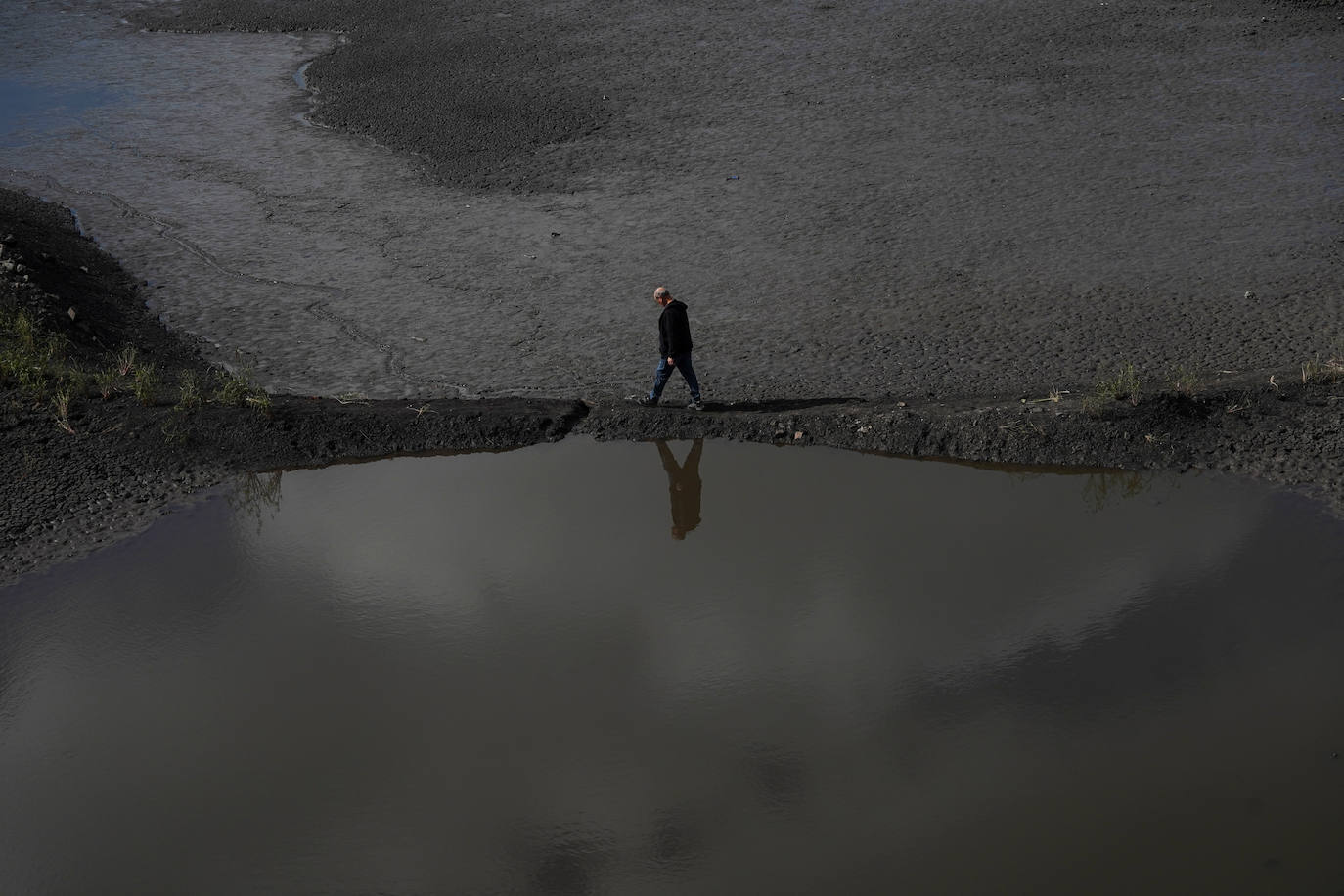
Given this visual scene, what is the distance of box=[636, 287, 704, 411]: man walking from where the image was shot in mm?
9609

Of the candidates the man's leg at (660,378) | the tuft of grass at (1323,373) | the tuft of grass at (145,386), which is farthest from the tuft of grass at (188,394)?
the tuft of grass at (1323,373)

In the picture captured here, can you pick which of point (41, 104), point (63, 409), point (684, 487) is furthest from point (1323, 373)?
point (41, 104)

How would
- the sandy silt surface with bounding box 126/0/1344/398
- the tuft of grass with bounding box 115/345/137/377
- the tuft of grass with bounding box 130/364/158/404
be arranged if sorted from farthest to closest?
1. the sandy silt surface with bounding box 126/0/1344/398
2. the tuft of grass with bounding box 115/345/137/377
3. the tuft of grass with bounding box 130/364/158/404

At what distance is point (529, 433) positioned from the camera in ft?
32.7

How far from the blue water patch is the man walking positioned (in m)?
12.5

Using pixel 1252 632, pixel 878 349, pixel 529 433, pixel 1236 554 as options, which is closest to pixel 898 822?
pixel 1252 632

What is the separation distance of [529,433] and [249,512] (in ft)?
7.48

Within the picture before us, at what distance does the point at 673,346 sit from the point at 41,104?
14132mm

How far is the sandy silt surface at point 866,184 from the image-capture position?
10992mm

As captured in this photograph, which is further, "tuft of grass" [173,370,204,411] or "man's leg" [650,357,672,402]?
"tuft of grass" [173,370,204,411]

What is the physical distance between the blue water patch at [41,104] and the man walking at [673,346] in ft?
41.0

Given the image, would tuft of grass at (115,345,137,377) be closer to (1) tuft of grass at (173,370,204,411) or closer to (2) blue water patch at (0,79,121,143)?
(1) tuft of grass at (173,370,204,411)

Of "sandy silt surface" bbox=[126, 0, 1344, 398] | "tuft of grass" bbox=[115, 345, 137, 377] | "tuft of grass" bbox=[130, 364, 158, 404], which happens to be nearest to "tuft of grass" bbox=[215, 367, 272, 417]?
"tuft of grass" bbox=[130, 364, 158, 404]

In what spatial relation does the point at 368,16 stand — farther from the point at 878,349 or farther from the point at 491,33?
the point at 878,349
